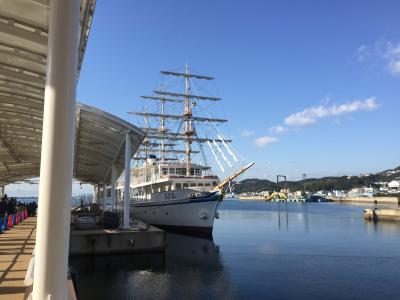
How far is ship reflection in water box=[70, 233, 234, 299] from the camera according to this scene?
14.6 metres

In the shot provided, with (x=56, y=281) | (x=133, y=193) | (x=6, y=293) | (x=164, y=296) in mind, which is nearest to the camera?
(x=56, y=281)

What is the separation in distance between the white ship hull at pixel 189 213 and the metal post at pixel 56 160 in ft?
104

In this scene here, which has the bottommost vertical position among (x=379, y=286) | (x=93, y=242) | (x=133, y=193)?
(x=379, y=286)

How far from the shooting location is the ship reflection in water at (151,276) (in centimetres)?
1462

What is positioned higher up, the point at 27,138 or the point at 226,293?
the point at 27,138

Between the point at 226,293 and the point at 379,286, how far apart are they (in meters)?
6.36

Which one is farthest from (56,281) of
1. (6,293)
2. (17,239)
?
(17,239)

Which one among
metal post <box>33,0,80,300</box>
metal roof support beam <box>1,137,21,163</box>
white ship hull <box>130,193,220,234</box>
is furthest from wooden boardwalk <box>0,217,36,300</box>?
white ship hull <box>130,193,220,234</box>

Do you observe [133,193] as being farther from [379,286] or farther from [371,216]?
[379,286]

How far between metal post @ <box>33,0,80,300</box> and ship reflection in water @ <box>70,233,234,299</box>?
1044 cm

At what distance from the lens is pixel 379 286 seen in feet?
53.4

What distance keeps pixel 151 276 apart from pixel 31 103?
27.9 feet

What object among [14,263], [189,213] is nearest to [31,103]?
[14,263]

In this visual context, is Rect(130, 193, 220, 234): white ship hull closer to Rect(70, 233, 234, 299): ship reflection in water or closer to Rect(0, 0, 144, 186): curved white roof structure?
Rect(0, 0, 144, 186): curved white roof structure
